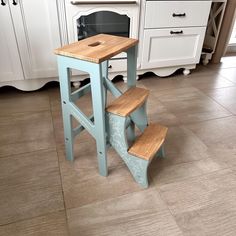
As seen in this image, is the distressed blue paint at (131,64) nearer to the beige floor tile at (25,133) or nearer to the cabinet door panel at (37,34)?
the beige floor tile at (25,133)

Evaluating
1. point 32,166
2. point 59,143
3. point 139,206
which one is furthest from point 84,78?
point 139,206

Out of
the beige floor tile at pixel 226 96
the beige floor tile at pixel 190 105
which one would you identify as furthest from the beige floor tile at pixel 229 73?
the beige floor tile at pixel 190 105

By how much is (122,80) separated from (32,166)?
4.15ft

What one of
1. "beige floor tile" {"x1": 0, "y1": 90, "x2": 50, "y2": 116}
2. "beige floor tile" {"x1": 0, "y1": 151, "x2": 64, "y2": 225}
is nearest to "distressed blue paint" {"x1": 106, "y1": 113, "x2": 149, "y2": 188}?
"beige floor tile" {"x1": 0, "y1": 151, "x2": 64, "y2": 225}

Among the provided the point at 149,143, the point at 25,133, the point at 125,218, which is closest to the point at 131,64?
the point at 149,143

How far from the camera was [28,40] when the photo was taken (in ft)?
5.45

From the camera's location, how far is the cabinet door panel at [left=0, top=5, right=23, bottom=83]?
5.07 feet

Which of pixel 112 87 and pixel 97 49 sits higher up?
pixel 97 49

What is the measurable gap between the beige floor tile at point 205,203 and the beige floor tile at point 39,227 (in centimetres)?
47

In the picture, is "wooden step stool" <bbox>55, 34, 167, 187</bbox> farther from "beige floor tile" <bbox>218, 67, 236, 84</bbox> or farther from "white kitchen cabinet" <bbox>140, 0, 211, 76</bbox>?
"beige floor tile" <bbox>218, 67, 236, 84</bbox>

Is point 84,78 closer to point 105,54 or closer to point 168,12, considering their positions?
point 168,12

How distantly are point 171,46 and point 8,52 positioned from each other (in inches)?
53.5

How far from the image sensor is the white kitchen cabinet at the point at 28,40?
61.3 inches

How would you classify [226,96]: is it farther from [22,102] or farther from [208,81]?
[22,102]
